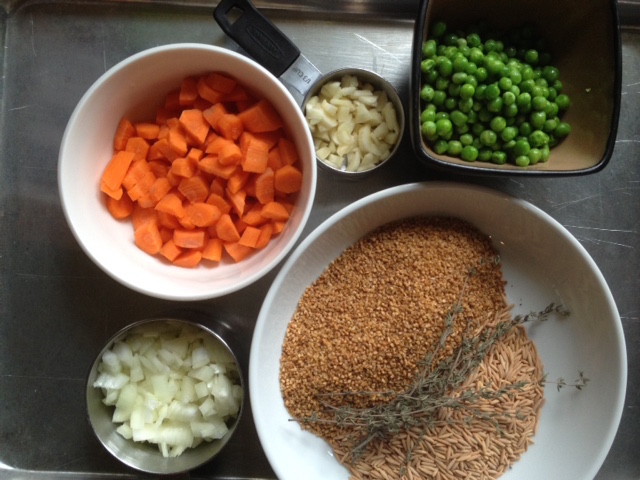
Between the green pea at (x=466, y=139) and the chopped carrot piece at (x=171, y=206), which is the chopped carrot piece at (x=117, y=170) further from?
the green pea at (x=466, y=139)

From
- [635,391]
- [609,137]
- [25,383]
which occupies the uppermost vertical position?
[609,137]

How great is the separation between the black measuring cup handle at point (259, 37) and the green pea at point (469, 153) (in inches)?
20.3

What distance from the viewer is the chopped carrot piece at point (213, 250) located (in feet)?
4.68

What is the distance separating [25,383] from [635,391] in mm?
1805

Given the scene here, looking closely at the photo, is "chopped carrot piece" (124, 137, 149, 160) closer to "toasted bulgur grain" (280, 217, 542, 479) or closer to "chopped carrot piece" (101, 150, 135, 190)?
"chopped carrot piece" (101, 150, 135, 190)

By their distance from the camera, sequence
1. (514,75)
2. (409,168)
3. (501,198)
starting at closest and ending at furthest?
(514,75), (501,198), (409,168)

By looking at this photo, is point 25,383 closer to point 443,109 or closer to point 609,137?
point 443,109

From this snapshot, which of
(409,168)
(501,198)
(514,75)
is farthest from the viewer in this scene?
(409,168)

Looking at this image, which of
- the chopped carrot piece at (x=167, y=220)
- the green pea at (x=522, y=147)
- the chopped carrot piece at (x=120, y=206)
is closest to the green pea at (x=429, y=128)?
the green pea at (x=522, y=147)

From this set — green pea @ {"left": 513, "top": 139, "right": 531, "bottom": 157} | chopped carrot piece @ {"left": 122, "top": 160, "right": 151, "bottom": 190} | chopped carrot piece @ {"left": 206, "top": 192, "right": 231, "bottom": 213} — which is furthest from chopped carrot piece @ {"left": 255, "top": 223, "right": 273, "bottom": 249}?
green pea @ {"left": 513, "top": 139, "right": 531, "bottom": 157}

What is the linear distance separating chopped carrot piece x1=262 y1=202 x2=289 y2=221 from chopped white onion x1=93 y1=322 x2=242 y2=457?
32 centimetres

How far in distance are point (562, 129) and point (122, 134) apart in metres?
1.16

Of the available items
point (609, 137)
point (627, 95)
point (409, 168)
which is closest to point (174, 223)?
point (409, 168)

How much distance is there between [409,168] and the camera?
1577 millimetres
